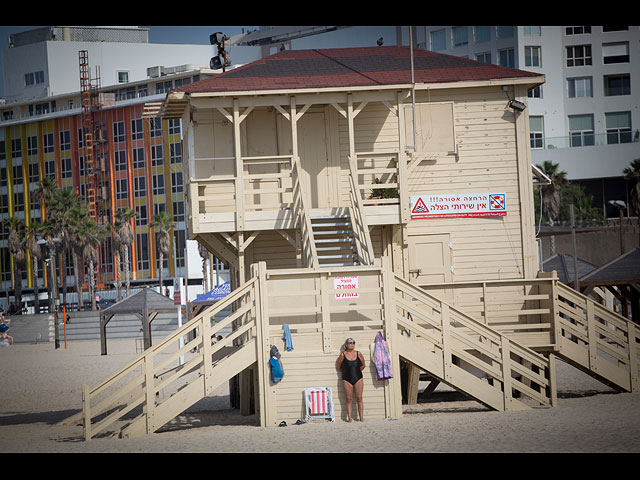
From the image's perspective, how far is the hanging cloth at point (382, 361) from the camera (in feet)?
52.0

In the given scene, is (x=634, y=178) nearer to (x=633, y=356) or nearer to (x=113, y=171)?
(x=633, y=356)

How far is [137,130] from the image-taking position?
78.6m

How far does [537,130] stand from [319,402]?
39.3 metres

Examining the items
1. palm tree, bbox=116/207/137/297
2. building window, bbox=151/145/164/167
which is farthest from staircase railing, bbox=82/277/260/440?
building window, bbox=151/145/164/167

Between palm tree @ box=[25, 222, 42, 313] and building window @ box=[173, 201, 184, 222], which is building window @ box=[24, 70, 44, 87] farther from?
building window @ box=[173, 201, 184, 222]

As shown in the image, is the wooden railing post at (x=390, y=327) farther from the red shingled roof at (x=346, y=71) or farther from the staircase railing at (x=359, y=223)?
the red shingled roof at (x=346, y=71)

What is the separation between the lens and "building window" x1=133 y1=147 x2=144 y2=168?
7869cm

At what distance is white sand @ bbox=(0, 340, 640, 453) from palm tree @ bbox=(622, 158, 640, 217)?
29.0 meters

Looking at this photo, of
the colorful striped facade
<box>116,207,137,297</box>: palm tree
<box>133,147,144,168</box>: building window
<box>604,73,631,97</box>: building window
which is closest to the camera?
<box>604,73,631,97</box>: building window

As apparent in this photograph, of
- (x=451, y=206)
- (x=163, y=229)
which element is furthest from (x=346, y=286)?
(x=163, y=229)

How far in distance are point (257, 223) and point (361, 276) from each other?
2725 mm

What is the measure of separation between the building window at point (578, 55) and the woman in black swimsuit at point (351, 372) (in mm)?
35945
